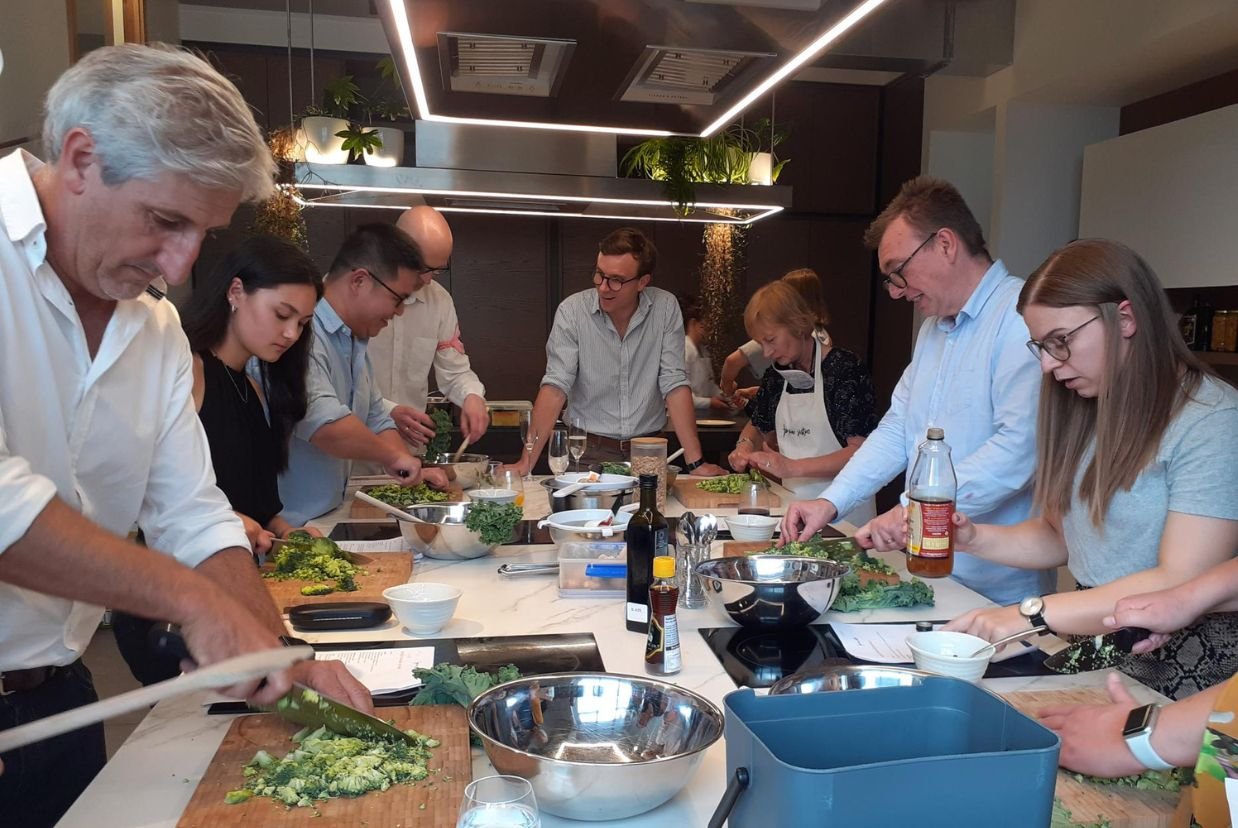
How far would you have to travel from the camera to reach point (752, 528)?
8.89ft

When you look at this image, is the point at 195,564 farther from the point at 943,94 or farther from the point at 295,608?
the point at 943,94

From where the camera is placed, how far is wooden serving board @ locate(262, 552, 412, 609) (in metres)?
2.15

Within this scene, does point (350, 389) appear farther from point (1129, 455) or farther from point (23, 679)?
point (1129, 455)

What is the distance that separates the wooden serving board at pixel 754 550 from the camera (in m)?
2.34

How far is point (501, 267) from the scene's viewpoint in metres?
A: 7.69

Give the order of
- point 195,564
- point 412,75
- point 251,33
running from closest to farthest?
point 195,564
point 412,75
point 251,33

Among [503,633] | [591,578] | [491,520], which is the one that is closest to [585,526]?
[491,520]

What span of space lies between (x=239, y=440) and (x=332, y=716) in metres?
1.44

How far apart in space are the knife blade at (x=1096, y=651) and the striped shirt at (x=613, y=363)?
3065mm

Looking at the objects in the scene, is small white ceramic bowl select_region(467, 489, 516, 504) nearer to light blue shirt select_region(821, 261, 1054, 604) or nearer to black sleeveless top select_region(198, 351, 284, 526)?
black sleeveless top select_region(198, 351, 284, 526)

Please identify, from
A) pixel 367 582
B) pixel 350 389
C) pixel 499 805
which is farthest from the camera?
pixel 350 389

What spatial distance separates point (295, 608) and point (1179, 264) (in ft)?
14.8

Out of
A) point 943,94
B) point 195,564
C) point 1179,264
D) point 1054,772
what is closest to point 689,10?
point 195,564

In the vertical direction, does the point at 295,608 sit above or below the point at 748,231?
below
